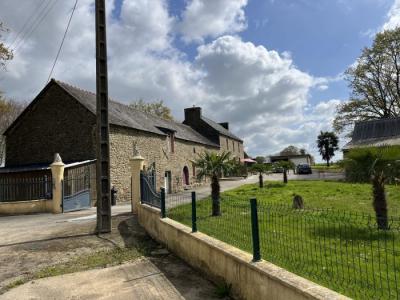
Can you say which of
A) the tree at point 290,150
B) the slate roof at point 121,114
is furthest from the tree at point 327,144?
the slate roof at point 121,114

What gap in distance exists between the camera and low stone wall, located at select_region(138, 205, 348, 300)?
→ 4060 mm

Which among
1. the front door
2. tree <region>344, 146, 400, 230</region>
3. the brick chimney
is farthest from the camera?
the brick chimney

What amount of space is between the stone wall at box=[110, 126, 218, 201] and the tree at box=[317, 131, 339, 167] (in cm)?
4382

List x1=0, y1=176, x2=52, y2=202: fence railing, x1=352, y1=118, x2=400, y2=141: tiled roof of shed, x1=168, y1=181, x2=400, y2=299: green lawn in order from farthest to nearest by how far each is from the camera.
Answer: x1=352, y1=118, x2=400, y2=141: tiled roof of shed, x1=0, y1=176, x2=52, y2=202: fence railing, x1=168, y1=181, x2=400, y2=299: green lawn

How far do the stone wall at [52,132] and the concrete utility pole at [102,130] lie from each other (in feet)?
37.4

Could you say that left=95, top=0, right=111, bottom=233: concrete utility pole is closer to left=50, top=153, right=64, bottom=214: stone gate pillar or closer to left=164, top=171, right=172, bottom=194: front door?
left=50, top=153, right=64, bottom=214: stone gate pillar

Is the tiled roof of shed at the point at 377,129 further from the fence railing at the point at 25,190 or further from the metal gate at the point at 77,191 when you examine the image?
the fence railing at the point at 25,190

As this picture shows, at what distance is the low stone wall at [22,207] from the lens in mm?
18594

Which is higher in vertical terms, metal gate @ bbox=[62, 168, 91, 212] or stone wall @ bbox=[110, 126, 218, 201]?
stone wall @ bbox=[110, 126, 218, 201]

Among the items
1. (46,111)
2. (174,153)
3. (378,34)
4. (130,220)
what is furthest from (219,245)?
(378,34)

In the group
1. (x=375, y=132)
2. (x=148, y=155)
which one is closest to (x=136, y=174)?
(x=148, y=155)

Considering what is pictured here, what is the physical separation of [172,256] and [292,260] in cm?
336

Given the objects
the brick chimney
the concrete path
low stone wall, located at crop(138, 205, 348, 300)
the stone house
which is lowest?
the concrete path

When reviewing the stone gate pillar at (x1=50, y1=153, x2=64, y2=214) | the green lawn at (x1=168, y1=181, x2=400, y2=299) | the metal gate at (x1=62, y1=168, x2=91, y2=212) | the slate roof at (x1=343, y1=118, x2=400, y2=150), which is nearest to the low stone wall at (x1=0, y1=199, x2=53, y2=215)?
the stone gate pillar at (x1=50, y1=153, x2=64, y2=214)
